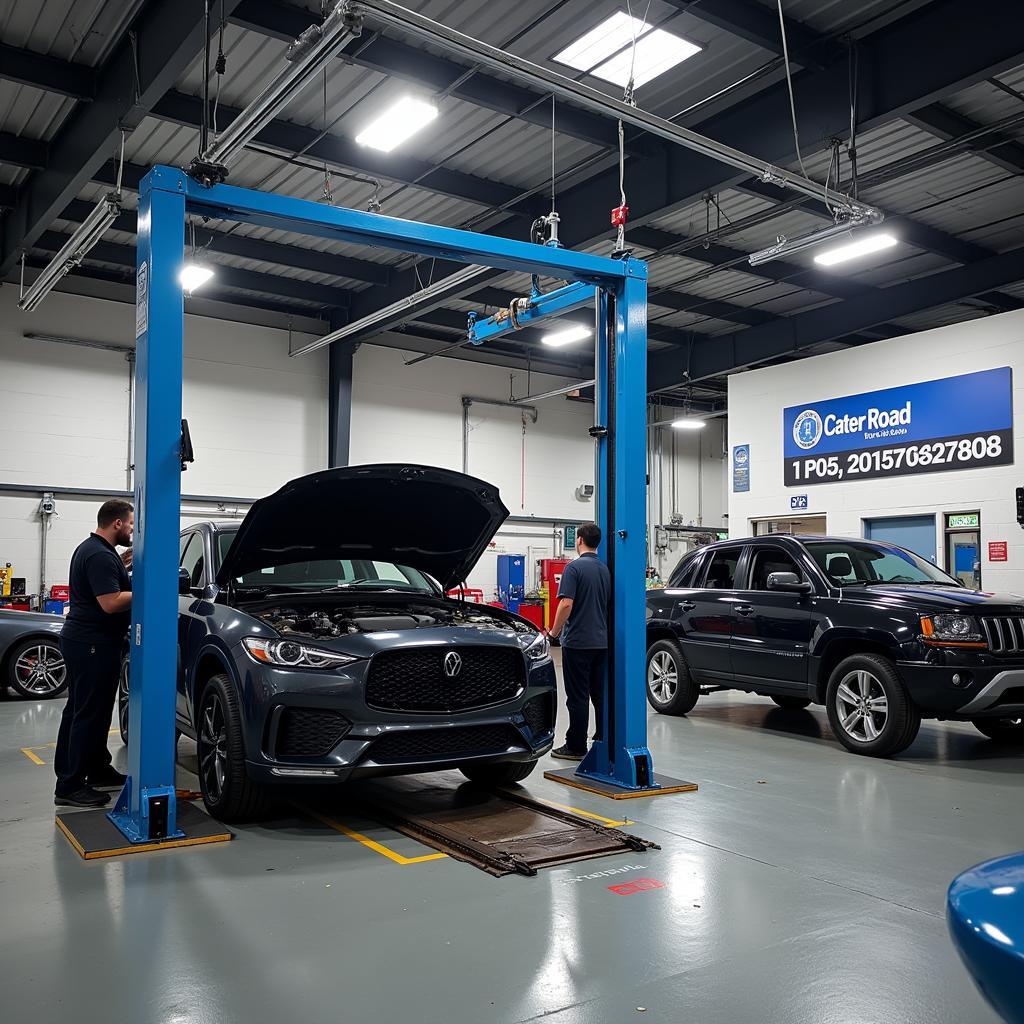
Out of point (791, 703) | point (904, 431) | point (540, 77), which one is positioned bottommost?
point (791, 703)

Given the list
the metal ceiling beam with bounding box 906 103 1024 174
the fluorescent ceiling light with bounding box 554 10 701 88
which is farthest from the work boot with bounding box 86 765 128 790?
the metal ceiling beam with bounding box 906 103 1024 174

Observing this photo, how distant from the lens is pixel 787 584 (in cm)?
758

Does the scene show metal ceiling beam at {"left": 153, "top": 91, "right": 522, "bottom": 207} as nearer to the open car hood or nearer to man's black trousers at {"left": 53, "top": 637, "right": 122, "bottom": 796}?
the open car hood

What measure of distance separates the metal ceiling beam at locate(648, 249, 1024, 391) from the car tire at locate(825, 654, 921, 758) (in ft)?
29.8

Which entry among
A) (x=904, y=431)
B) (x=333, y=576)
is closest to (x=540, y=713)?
(x=333, y=576)

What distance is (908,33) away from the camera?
27.3 ft

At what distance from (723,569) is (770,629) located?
1.06 m

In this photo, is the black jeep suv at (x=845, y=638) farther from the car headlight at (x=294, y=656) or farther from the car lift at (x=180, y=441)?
the car headlight at (x=294, y=656)

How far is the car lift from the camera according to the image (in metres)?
4.75

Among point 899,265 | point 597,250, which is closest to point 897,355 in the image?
point 899,265

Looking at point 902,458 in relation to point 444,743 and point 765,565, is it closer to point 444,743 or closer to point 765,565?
point 765,565

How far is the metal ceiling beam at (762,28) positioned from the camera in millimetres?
7781

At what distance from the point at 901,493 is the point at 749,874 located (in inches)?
447

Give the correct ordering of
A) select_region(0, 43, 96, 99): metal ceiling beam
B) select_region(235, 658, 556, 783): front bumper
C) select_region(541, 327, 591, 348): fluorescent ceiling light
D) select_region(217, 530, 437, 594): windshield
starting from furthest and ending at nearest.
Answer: select_region(541, 327, 591, 348): fluorescent ceiling light < select_region(0, 43, 96, 99): metal ceiling beam < select_region(217, 530, 437, 594): windshield < select_region(235, 658, 556, 783): front bumper
